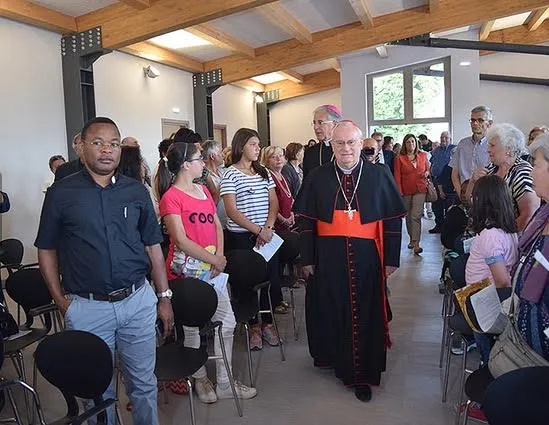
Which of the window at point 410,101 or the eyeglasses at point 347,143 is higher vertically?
the window at point 410,101

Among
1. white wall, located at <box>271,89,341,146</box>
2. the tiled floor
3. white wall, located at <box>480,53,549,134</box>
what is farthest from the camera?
white wall, located at <box>271,89,341,146</box>

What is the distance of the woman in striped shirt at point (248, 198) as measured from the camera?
11.6 feet

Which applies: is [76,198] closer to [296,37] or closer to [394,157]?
[394,157]

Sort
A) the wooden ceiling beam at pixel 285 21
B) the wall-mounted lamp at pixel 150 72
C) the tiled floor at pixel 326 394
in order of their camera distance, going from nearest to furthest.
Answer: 1. the tiled floor at pixel 326 394
2. the wooden ceiling beam at pixel 285 21
3. the wall-mounted lamp at pixel 150 72

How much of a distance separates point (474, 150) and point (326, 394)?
8.77 feet

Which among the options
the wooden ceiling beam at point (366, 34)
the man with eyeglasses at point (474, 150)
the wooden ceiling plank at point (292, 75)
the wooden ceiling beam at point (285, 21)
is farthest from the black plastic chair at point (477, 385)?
the wooden ceiling plank at point (292, 75)

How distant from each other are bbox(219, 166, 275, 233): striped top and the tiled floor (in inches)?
37.1

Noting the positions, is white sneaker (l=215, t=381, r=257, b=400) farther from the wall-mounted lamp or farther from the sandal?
the wall-mounted lamp

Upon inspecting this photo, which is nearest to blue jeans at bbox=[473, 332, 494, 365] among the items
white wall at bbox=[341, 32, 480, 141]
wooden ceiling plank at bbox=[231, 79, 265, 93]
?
white wall at bbox=[341, 32, 480, 141]

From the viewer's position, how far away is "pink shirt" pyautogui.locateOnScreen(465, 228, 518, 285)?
2506 mm

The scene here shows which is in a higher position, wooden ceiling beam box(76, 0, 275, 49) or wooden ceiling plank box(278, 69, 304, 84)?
wooden ceiling plank box(278, 69, 304, 84)

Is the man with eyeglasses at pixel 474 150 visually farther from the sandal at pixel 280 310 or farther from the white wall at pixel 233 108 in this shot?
the white wall at pixel 233 108

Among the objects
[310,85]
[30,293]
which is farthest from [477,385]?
[310,85]

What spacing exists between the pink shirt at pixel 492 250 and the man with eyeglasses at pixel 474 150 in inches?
71.3
